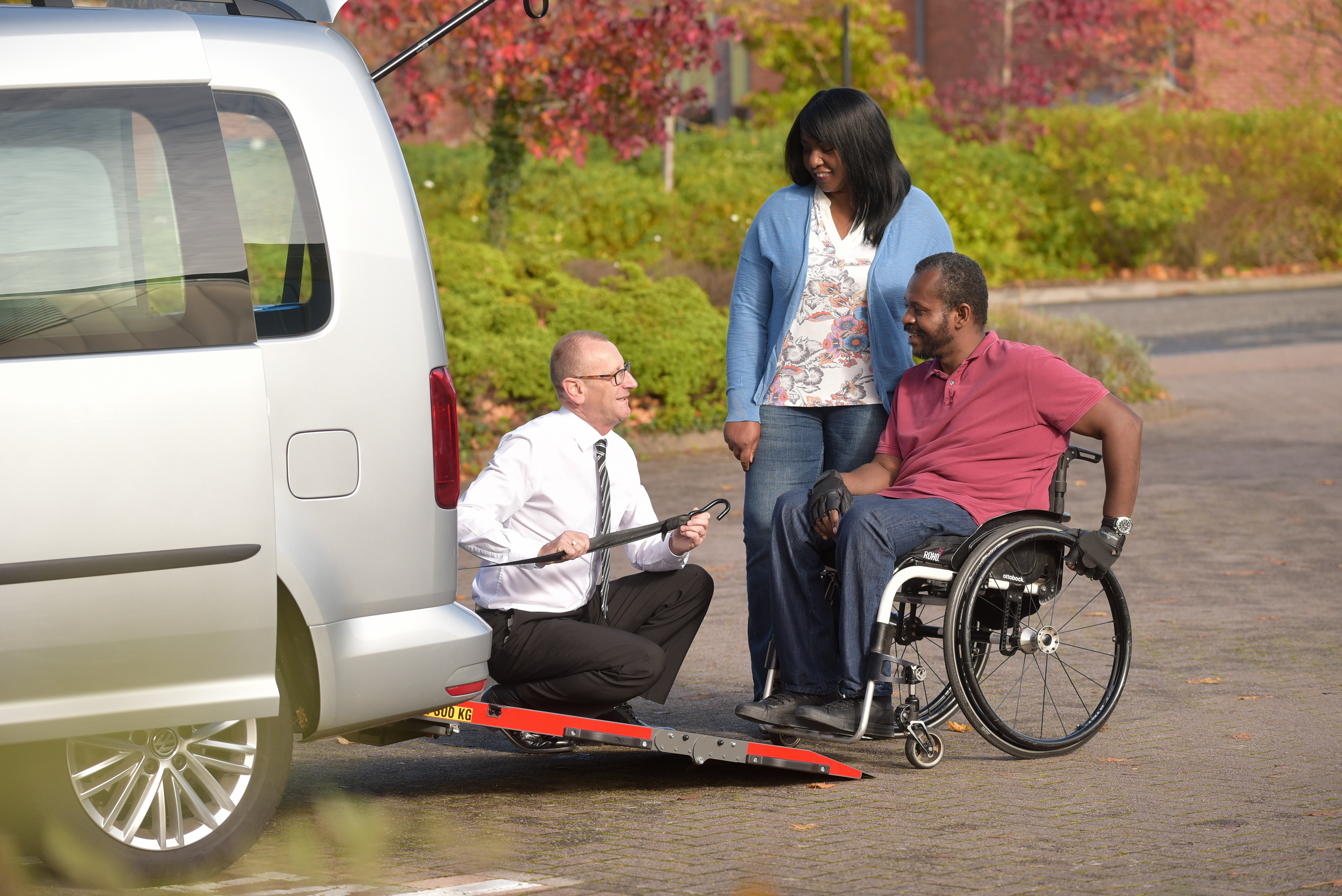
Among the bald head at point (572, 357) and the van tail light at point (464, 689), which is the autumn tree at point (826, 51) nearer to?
the bald head at point (572, 357)

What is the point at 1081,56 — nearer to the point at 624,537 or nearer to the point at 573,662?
the point at 624,537

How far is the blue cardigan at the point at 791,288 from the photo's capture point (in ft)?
17.7

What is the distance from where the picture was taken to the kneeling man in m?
4.88

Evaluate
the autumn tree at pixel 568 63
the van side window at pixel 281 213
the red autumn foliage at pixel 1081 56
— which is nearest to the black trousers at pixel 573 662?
the van side window at pixel 281 213

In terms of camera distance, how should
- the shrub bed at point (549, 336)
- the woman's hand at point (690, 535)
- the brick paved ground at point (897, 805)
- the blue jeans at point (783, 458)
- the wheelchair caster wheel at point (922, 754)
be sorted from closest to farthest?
the brick paved ground at point (897, 805) → the woman's hand at point (690, 535) → the wheelchair caster wheel at point (922, 754) → the blue jeans at point (783, 458) → the shrub bed at point (549, 336)

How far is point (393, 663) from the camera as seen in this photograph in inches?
162

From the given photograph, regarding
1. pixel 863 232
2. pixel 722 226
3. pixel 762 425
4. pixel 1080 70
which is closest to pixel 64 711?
pixel 762 425

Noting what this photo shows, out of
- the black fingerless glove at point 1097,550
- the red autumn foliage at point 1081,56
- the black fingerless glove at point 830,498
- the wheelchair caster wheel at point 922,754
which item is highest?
the red autumn foliage at point 1081,56

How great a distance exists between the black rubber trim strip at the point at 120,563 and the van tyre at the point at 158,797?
15.8 inches

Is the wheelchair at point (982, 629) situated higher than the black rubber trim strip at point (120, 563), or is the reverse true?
the black rubber trim strip at point (120, 563)

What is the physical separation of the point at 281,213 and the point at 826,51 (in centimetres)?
2460

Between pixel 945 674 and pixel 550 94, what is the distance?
9.50 m

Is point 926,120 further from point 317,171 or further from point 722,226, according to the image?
point 317,171

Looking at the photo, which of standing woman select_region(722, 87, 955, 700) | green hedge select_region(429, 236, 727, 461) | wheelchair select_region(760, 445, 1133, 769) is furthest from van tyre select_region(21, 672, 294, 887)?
green hedge select_region(429, 236, 727, 461)
